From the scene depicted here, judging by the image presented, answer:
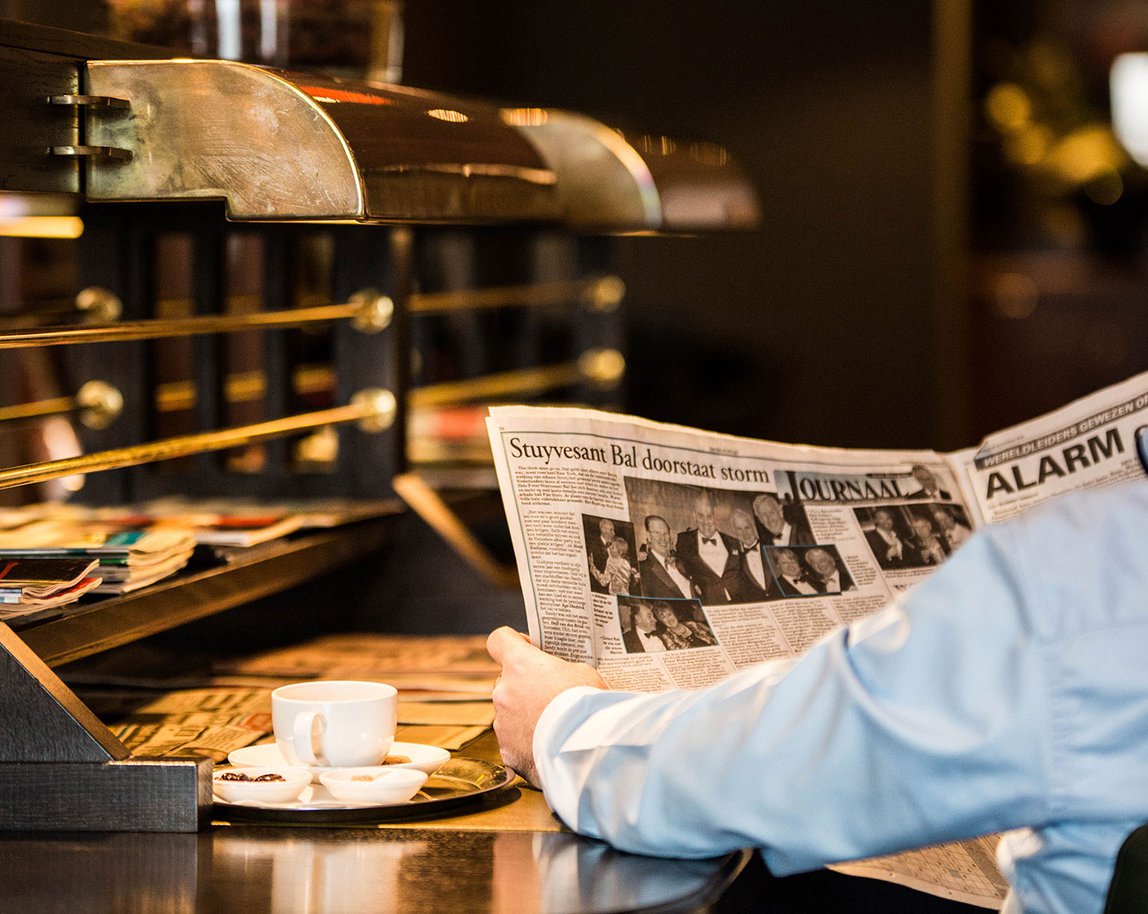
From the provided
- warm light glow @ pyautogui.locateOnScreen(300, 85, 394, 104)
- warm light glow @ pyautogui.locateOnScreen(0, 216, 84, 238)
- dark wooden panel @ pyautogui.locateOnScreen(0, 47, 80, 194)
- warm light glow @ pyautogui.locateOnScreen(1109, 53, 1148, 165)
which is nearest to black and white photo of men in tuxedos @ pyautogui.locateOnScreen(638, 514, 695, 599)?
warm light glow @ pyautogui.locateOnScreen(300, 85, 394, 104)

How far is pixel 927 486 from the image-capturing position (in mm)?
1333

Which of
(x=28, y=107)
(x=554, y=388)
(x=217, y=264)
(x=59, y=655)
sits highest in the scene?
(x=28, y=107)

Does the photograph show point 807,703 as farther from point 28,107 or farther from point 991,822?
point 28,107

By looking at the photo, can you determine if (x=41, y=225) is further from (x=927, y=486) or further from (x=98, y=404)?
(x=927, y=486)

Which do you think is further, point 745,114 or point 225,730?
point 745,114

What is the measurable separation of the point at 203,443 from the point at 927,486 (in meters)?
0.66

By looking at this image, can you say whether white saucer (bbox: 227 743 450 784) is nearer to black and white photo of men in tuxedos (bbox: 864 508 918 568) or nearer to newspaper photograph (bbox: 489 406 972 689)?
newspaper photograph (bbox: 489 406 972 689)

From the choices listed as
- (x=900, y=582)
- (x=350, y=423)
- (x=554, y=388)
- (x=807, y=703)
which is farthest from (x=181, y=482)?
(x=554, y=388)

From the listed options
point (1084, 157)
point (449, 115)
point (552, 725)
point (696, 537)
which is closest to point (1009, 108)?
point (1084, 157)

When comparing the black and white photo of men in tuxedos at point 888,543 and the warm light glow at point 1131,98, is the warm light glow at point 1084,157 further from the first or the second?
the black and white photo of men in tuxedos at point 888,543

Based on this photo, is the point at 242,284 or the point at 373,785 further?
the point at 242,284

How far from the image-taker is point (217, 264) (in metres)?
1.66

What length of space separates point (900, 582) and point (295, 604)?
0.70 m

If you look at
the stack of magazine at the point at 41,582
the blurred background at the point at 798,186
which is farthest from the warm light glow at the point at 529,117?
the blurred background at the point at 798,186
